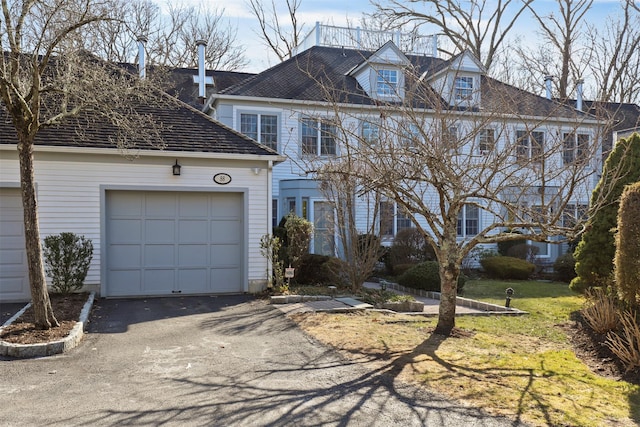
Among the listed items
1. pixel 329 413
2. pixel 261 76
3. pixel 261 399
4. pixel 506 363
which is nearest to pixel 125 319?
pixel 261 399

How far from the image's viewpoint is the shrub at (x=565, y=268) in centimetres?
1730

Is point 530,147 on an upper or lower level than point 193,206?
upper

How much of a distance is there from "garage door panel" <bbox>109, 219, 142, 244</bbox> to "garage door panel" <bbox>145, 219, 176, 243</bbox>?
190 millimetres

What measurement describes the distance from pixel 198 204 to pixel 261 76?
27.4ft

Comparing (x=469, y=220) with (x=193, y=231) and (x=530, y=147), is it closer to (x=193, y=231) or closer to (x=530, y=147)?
(x=193, y=231)

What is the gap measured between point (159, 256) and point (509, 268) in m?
11.1

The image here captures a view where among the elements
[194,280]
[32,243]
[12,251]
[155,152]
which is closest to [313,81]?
[155,152]

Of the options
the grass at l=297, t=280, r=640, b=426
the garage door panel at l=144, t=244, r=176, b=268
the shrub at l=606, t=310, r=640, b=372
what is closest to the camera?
the grass at l=297, t=280, r=640, b=426

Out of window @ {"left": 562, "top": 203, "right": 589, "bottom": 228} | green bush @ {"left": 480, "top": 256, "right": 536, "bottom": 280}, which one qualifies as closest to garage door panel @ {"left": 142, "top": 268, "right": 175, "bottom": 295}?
window @ {"left": 562, "top": 203, "right": 589, "bottom": 228}

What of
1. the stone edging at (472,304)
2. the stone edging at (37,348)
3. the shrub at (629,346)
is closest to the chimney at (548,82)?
the stone edging at (472,304)

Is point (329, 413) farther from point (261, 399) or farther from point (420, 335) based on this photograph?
point (420, 335)

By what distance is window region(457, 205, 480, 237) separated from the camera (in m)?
21.1

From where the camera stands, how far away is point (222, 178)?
41.3 feet

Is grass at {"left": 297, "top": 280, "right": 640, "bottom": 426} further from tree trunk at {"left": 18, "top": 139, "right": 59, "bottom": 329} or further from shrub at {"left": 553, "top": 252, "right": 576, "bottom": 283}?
shrub at {"left": 553, "top": 252, "right": 576, "bottom": 283}
